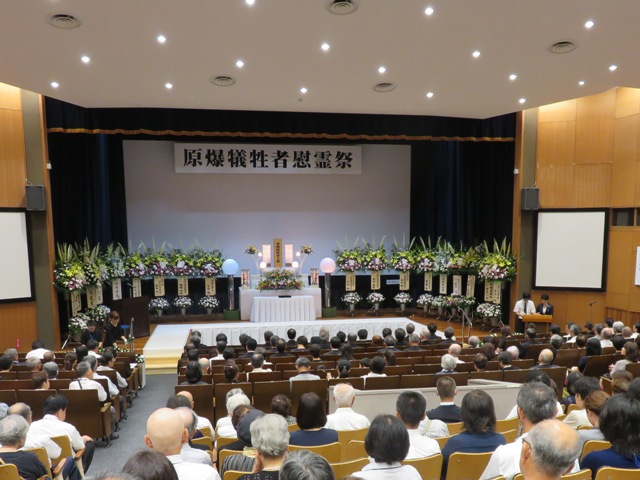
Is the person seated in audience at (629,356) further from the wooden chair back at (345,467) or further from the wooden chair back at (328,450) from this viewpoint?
the wooden chair back at (345,467)

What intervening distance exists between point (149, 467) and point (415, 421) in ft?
6.02

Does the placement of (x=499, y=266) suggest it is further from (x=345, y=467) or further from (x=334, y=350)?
(x=345, y=467)

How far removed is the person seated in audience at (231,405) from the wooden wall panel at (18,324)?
7684mm

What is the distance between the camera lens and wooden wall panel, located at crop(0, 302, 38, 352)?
948cm

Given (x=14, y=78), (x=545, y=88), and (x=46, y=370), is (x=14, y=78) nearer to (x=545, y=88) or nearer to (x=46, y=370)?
(x=46, y=370)

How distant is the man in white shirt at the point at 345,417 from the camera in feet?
12.4

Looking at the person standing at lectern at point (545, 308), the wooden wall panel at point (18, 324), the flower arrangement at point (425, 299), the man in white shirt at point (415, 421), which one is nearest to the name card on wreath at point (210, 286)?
the wooden wall panel at point (18, 324)

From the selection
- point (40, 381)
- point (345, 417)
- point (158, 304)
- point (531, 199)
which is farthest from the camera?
point (158, 304)

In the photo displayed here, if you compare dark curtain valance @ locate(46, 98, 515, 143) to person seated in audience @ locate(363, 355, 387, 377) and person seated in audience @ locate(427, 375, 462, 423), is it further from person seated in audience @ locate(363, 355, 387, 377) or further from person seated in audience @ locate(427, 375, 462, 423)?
person seated in audience @ locate(427, 375, 462, 423)

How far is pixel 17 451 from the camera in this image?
10.0 feet

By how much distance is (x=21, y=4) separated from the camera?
5805 millimetres

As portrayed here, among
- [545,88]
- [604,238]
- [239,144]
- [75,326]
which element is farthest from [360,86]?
[75,326]

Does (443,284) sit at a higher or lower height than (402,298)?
higher

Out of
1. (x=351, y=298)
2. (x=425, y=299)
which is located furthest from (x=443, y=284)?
(x=351, y=298)
